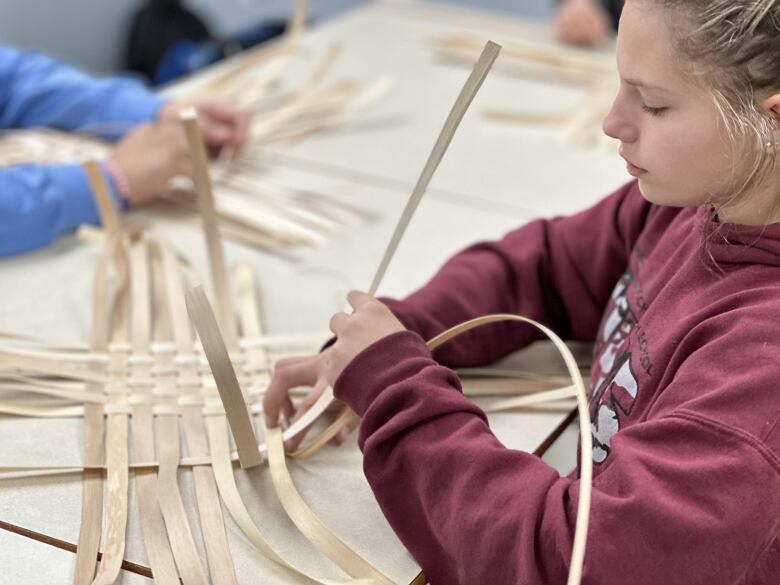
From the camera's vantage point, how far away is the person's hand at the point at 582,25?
1.91 meters

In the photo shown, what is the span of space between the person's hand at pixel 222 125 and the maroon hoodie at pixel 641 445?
723 mm

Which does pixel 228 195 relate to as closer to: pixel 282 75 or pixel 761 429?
pixel 282 75

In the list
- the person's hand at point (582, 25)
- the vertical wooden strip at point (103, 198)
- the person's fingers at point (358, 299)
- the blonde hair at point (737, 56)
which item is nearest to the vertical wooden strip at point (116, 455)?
the vertical wooden strip at point (103, 198)

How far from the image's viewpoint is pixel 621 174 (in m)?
1.43

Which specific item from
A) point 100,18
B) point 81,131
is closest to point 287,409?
point 81,131

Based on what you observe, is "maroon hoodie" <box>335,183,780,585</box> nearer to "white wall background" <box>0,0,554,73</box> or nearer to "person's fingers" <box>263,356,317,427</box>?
"person's fingers" <box>263,356,317,427</box>

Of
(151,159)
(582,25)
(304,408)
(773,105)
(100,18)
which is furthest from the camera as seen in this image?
(100,18)

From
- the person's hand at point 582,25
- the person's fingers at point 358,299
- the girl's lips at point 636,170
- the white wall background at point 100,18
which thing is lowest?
the white wall background at point 100,18

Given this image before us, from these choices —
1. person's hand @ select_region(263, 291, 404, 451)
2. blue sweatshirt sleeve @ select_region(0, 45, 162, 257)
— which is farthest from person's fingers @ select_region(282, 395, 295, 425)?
blue sweatshirt sleeve @ select_region(0, 45, 162, 257)

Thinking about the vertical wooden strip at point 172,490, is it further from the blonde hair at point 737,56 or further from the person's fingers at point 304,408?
the blonde hair at point 737,56

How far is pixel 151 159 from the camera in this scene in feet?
4.30

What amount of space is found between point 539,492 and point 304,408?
26 cm

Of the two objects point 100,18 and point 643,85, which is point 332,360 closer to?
point 643,85

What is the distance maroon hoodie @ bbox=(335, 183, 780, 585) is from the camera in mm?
622
